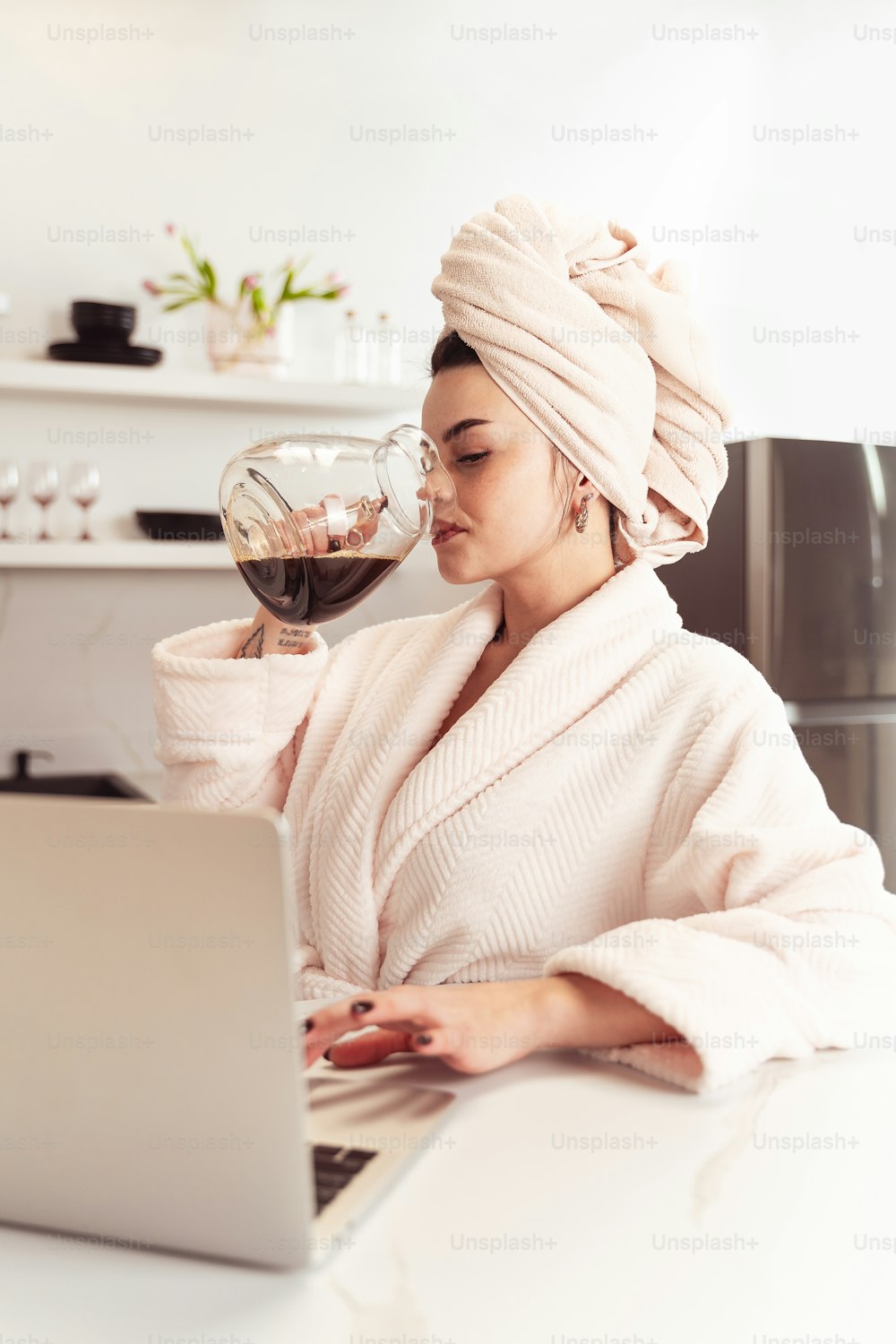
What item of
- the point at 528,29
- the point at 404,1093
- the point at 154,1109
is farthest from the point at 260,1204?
the point at 528,29

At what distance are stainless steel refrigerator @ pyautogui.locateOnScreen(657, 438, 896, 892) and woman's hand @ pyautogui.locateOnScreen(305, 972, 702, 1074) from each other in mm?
2016

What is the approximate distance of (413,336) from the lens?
10.8 feet

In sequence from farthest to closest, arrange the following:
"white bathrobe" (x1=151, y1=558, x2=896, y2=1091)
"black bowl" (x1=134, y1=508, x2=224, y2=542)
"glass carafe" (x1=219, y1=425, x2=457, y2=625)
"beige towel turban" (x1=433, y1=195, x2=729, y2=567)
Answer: "black bowl" (x1=134, y1=508, x2=224, y2=542)
"beige towel turban" (x1=433, y1=195, x2=729, y2=567)
"glass carafe" (x1=219, y1=425, x2=457, y2=625)
"white bathrobe" (x1=151, y1=558, x2=896, y2=1091)

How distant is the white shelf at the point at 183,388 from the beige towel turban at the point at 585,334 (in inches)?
63.6

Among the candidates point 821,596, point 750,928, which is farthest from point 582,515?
point 821,596

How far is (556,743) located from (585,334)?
46 cm

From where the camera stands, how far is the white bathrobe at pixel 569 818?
0.93 m

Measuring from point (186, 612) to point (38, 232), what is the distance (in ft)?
3.25

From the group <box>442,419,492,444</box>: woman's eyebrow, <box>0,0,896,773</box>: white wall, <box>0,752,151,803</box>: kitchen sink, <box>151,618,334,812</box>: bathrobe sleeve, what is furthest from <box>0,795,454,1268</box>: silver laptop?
<box>0,0,896,773</box>: white wall

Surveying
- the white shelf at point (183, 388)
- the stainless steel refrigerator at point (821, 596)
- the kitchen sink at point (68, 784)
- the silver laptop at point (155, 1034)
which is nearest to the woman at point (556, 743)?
the silver laptop at point (155, 1034)

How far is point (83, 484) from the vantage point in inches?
110

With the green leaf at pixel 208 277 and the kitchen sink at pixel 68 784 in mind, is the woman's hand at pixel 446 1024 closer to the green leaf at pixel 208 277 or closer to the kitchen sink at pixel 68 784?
the kitchen sink at pixel 68 784

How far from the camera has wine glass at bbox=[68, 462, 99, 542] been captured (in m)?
2.80

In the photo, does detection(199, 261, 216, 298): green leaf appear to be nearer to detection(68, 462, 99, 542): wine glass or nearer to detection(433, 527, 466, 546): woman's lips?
detection(68, 462, 99, 542): wine glass
